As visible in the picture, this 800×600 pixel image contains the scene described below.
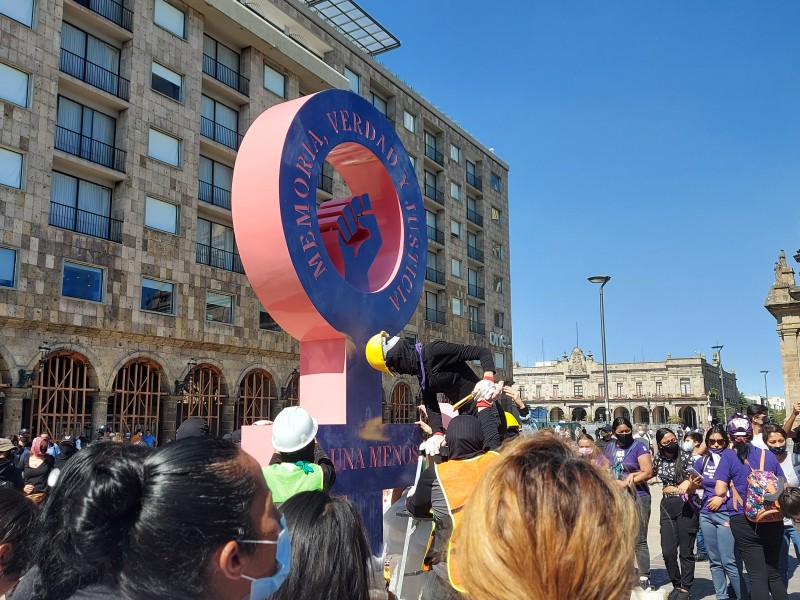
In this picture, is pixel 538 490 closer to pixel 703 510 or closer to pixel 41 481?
pixel 703 510

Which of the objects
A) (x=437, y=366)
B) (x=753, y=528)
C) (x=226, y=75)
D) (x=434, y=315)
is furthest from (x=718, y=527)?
(x=434, y=315)

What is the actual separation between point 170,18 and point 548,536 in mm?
24177

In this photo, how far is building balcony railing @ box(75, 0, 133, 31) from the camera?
20.8 meters

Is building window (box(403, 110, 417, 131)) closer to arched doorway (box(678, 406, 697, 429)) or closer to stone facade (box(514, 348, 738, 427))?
stone facade (box(514, 348, 738, 427))

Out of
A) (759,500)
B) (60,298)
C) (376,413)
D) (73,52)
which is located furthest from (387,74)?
(759,500)

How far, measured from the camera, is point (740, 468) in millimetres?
5930

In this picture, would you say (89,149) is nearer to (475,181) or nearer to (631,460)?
(631,460)

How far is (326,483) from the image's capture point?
442 centimetres

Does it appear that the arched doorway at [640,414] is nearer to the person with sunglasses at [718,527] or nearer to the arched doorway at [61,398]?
the arched doorway at [61,398]

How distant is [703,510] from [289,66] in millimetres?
23690

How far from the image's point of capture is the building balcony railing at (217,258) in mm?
23250

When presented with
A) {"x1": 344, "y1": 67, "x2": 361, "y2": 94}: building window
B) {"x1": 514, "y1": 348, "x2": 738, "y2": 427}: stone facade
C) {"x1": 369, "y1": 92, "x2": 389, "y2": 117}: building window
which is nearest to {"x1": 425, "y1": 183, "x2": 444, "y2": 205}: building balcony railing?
{"x1": 369, "y1": 92, "x2": 389, "y2": 117}: building window

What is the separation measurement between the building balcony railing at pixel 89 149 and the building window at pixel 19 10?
277cm

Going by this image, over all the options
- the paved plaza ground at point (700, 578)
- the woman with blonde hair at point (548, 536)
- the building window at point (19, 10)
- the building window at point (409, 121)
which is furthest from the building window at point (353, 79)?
the woman with blonde hair at point (548, 536)
